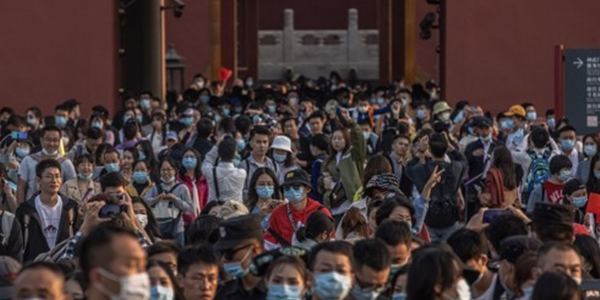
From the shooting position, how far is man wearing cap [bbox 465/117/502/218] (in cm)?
1806

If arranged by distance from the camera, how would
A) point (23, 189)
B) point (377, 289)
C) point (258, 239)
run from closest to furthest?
point (377, 289) < point (258, 239) < point (23, 189)

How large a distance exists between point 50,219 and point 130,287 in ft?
22.2

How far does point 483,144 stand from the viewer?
62.7ft

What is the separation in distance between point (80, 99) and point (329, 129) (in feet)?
24.2

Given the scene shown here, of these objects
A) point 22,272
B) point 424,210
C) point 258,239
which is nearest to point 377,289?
point 258,239

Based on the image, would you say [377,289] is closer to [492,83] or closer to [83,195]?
[83,195]

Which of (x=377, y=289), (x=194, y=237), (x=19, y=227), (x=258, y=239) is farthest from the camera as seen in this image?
(x=19, y=227)

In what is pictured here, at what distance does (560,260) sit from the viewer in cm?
934

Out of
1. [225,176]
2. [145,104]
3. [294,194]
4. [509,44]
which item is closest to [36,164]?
[225,176]

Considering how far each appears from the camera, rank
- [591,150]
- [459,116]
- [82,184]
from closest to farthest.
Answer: [82,184] < [591,150] < [459,116]

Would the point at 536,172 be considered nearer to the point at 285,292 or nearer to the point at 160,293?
the point at 285,292

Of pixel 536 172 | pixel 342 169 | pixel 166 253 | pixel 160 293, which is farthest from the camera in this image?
pixel 536 172

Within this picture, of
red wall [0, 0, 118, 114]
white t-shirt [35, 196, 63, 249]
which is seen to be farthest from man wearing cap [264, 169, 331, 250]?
red wall [0, 0, 118, 114]

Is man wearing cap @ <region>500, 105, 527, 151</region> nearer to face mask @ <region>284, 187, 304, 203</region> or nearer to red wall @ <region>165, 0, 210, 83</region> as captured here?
face mask @ <region>284, 187, 304, 203</region>
